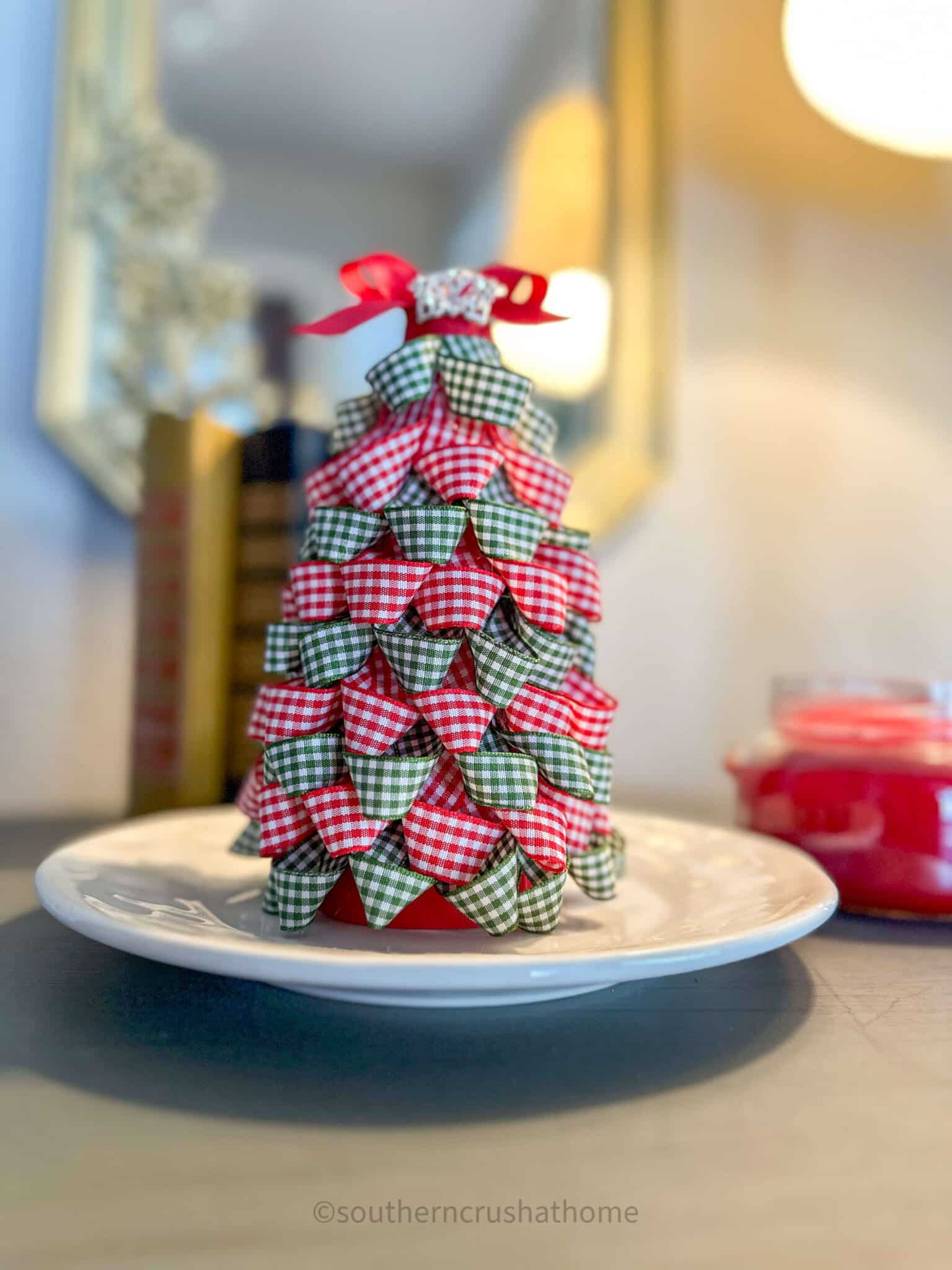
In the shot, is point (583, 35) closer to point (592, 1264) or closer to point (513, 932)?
point (513, 932)

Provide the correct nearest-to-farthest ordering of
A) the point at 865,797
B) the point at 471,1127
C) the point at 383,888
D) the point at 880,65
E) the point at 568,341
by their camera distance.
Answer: the point at 471,1127 → the point at 383,888 → the point at 865,797 → the point at 880,65 → the point at 568,341

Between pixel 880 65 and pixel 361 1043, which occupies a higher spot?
pixel 880 65

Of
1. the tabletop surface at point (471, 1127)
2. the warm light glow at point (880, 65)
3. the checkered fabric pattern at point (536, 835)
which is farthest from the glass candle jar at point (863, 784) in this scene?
the warm light glow at point (880, 65)

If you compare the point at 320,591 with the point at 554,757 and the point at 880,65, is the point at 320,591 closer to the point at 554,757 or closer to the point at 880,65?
the point at 554,757

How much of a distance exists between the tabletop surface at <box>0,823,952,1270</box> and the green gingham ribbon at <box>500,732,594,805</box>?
0.08m

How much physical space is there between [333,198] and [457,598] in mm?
612

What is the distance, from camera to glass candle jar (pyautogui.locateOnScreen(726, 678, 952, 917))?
0.50 meters

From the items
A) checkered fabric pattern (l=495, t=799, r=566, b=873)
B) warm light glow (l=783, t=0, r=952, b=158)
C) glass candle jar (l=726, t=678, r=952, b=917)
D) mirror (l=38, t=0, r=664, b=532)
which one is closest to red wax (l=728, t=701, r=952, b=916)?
glass candle jar (l=726, t=678, r=952, b=917)

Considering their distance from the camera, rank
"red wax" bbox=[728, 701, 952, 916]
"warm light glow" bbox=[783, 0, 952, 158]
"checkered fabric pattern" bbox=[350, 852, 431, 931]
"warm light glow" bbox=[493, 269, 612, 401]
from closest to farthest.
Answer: "checkered fabric pattern" bbox=[350, 852, 431, 931], "red wax" bbox=[728, 701, 952, 916], "warm light glow" bbox=[783, 0, 952, 158], "warm light glow" bbox=[493, 269, 612, 401]

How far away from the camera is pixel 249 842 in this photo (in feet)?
1.49

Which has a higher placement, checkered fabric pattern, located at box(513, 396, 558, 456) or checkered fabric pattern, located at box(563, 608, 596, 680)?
checkered fabric pattern, located at box(513, 396, 558, 456)

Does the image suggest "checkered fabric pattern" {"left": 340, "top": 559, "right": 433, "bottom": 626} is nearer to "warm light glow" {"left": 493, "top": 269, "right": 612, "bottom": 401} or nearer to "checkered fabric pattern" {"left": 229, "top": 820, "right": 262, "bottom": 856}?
"checkered fabric pattern" {"left": 229, "top": 820, "right": 262, "bottom": 856}

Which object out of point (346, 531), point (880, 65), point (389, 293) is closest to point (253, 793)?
point (346, 531)

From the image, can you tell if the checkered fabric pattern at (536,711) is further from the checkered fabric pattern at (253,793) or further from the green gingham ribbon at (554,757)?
the checkered fabric pattern at (253,793)
